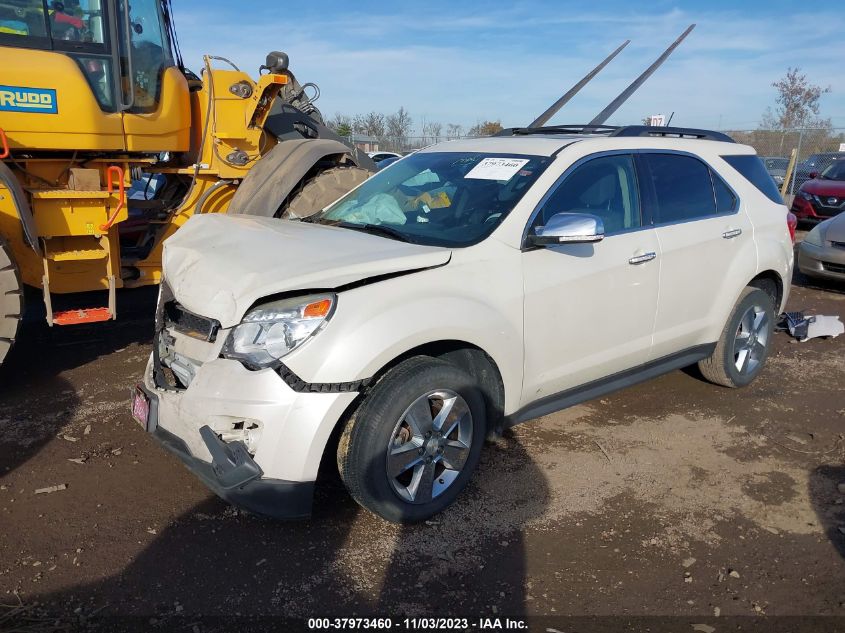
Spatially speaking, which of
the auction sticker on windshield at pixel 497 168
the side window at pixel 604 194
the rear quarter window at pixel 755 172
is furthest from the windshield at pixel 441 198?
the rear quarter window at pixel 755 172

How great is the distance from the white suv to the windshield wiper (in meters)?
0.02

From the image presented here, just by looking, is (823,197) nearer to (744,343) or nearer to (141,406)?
(744,343)

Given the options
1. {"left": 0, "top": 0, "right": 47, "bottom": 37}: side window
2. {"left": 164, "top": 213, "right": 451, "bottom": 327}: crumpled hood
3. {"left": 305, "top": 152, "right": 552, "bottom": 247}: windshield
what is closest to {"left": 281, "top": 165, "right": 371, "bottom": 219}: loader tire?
{"left": 305, "top": 152, "right": 552, "bottom": 247}: windshield

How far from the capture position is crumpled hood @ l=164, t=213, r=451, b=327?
3.00 metres

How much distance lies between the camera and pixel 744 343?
5.18 metres

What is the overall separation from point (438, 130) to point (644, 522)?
3357 centimetres

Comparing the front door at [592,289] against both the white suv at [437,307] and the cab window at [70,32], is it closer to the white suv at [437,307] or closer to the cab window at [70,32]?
the white suv at [437,307]

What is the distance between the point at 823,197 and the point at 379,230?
1293 centimetres

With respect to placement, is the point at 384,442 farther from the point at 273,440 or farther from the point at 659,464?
the point at 659,464

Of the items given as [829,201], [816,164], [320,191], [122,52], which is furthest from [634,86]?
[816,164]

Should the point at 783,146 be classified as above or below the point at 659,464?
above

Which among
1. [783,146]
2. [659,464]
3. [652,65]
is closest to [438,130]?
[783,146]

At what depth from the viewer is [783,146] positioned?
2128 cm

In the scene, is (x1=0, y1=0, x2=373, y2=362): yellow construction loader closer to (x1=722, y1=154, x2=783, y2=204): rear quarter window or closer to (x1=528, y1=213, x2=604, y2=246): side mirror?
(x1=528, y1=213, x2=604, y2=246): side mirror
